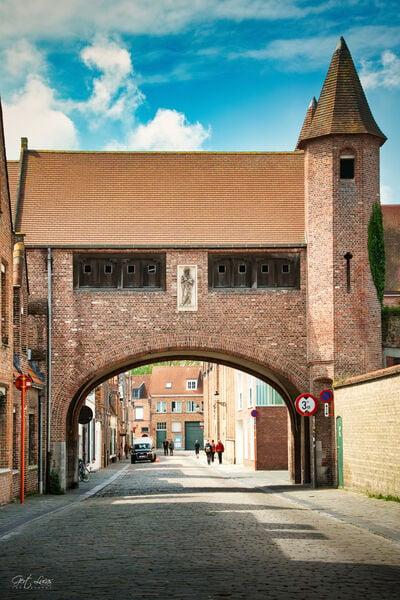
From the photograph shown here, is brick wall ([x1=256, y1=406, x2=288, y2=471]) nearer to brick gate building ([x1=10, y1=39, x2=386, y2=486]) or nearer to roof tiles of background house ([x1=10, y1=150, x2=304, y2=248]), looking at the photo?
brick gate building ([x1=10, y1=39, x2=386, y2=486])

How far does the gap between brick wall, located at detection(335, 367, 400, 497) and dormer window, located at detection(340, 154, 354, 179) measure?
7166mm

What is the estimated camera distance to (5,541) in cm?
1471

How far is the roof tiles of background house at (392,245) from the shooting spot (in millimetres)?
47375

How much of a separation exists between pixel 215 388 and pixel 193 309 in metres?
42.8

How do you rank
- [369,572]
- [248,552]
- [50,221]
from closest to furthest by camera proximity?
[369,572] < [248,552] < [50,221]

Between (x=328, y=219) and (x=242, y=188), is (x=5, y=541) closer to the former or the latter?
(x=328, y=219)

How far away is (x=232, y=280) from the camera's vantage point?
33281 mm

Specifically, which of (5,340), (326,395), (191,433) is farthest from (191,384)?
(5,340)

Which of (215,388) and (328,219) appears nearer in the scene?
(328,219)

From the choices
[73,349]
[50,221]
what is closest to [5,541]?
[73,349]

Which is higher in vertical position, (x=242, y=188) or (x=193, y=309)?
(x=242, y=188)

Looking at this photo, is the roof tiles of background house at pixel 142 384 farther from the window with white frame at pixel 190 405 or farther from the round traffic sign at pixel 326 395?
the round traffic sign at pixel 326 395

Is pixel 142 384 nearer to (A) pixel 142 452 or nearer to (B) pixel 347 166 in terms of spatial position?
(A) pixel 142 452

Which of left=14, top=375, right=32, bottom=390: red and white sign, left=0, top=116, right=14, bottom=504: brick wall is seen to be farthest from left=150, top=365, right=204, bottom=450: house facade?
left=14, top=375, right=32, bottom=390: red and white sign
